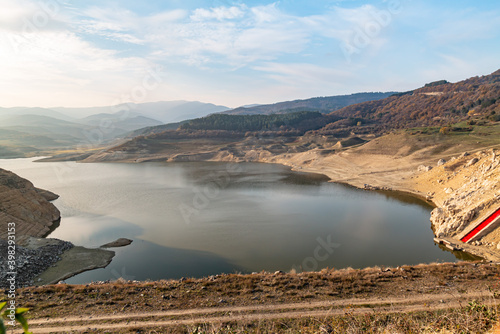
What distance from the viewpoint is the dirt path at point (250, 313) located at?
11266 mm

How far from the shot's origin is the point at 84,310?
40.8ft

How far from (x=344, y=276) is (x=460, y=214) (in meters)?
15.7

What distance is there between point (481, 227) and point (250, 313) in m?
20.6

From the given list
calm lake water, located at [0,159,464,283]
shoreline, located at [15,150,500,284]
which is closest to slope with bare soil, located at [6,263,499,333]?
calm lake water, located at [0,159,464,283]

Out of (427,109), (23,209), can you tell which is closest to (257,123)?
(427,109)

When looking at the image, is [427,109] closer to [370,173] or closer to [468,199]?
[370,173]

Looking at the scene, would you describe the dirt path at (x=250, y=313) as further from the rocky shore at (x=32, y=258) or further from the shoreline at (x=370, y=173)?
the shoreline at (x=370, y=173)

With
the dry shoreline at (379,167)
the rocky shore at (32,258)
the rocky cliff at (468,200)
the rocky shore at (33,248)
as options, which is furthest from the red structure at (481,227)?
the rocky shore at (32,258)

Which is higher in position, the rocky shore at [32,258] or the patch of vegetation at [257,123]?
the patch of vegetation at [257,123]

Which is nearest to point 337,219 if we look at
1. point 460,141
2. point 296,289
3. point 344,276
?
point 344,276

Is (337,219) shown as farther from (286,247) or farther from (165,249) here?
(165,249)

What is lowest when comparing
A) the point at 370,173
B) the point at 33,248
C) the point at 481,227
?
the point at 33,248

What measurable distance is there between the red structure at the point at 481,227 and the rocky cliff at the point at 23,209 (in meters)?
36.5

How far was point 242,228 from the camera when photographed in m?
27.4
